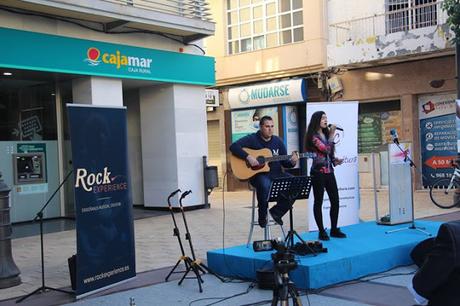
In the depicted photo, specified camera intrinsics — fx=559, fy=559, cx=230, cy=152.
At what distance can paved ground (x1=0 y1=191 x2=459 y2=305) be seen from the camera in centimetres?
773

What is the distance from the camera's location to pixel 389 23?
17188 millimetres

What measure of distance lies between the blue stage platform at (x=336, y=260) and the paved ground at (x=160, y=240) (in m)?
1.37

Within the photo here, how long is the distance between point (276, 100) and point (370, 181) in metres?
4.23

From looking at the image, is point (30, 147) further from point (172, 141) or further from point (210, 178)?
point (210, 178)

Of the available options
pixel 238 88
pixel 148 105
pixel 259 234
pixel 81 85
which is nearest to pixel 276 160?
pixel 259 234

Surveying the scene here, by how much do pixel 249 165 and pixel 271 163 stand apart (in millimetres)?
342

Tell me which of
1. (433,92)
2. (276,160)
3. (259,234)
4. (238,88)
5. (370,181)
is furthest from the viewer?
(238,88)

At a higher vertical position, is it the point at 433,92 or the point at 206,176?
the point at 433,92

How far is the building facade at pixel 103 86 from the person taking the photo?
449 inches

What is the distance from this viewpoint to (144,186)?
49.0 ft

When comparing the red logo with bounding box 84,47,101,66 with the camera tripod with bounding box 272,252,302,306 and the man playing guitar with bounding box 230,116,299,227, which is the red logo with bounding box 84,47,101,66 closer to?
the man playing guitar with bounding box 230,116,299,227

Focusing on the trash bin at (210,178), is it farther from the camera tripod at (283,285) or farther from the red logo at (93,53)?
the camera tripod at (283,285)

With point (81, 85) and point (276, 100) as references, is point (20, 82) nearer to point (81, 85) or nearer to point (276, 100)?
point (81, 85)

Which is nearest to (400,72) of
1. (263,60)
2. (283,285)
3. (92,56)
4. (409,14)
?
(409,14)
